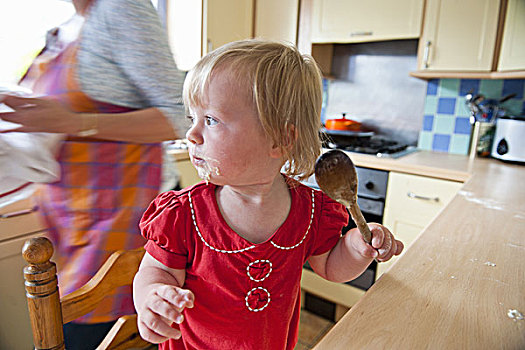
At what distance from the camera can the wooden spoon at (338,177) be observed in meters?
0.49

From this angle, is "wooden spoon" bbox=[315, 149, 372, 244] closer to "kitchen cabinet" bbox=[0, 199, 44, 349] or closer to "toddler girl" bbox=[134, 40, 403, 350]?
"toddler girl" bbox=[134, 40, 403, 350]

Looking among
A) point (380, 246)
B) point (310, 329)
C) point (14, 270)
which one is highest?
point (380, 246)

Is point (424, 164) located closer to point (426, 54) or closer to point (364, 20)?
point (426, 54)

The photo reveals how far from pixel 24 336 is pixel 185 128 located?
1072mm

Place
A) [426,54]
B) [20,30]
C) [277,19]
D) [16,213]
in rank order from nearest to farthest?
[16,213] < [20,30] < [426,54] < [277,19]

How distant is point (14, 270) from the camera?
50.8 inches

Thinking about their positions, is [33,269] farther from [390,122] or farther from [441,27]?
[390,122]

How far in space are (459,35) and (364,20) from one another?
50 cm

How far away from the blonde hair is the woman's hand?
387mm

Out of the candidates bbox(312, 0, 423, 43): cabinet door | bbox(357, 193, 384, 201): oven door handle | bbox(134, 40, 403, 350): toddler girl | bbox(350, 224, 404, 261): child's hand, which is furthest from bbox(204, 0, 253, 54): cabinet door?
bbox(350, 224, 404, 261): child's hand

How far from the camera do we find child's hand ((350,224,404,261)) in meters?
0.53

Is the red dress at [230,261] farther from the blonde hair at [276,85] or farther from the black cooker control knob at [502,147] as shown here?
the black cooker control knob at [502,147]

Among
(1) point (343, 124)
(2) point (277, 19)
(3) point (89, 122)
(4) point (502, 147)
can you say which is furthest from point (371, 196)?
(3) point (89, 122)

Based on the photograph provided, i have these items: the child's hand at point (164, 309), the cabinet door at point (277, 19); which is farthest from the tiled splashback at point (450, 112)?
the child's hand at point (164, 309)
